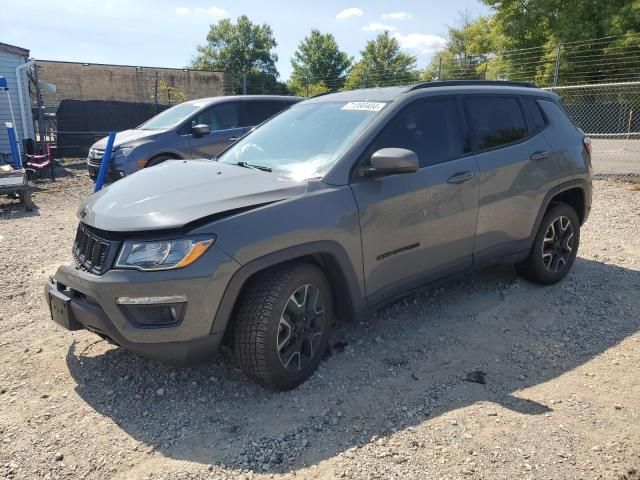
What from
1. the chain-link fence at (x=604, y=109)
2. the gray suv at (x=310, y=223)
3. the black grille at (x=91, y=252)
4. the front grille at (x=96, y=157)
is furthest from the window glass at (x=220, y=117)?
the chain-link fence at (x=604, y=109)

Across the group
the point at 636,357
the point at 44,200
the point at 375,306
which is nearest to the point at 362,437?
the point at 375,306

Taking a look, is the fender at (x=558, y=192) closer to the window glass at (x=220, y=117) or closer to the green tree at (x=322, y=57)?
the window glass at (x=220, y=117)

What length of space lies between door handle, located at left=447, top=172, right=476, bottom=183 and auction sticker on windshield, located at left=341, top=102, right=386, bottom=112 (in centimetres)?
72

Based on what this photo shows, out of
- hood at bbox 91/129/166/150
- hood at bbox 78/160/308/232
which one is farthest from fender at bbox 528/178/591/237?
hood at bbox 91/129/166/150

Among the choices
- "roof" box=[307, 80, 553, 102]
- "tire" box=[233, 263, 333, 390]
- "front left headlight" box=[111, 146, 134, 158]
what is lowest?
"tire" box=[233, 263, 333, 390]

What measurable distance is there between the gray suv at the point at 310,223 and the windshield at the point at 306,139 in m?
0.01

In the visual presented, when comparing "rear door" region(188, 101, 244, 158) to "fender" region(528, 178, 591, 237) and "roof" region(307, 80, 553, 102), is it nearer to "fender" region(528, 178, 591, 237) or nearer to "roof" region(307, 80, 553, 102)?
"roof" region(307, 80, 553, 102)

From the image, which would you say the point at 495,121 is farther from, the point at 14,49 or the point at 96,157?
the point at 14,49

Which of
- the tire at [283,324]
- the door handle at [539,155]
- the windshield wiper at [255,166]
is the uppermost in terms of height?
the door handle at [539,155]

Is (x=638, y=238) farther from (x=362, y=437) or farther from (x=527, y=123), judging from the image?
(x=362, y=437)

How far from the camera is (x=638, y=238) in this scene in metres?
6.44

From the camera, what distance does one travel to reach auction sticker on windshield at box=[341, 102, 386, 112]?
3.74 meters

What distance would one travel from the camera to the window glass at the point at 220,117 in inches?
359

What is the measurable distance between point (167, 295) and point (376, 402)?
1.37 m
